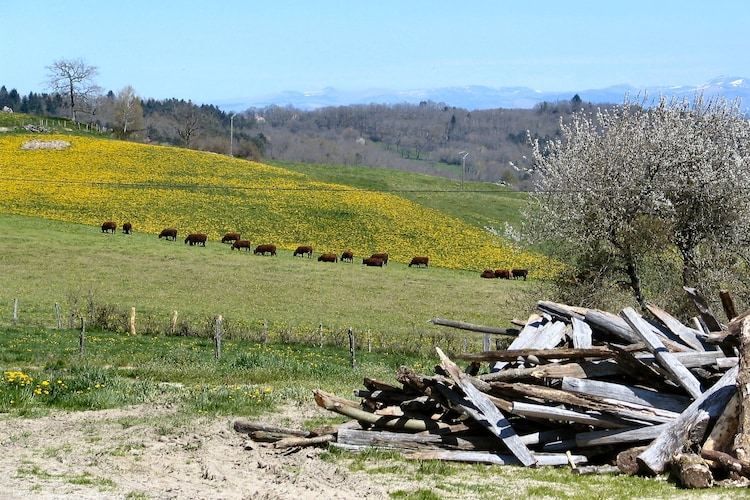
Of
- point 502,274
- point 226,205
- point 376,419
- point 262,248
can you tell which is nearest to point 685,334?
point 376,419

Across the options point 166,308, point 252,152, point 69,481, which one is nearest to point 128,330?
point 166,308

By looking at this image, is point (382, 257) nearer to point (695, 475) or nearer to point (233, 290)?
point (233, 290)

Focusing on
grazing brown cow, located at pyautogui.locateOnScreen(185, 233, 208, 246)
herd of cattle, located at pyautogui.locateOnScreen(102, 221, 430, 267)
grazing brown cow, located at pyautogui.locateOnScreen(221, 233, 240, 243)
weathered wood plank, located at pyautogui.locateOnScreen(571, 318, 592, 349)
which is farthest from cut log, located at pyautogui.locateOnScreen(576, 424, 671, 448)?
grazing brown cow, located at pyautogui.locateOnScreen(221, 233, 240, 243)

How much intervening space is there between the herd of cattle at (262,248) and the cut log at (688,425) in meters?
50.9

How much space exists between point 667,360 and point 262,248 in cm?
5225

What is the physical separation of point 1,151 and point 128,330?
68.2 meters

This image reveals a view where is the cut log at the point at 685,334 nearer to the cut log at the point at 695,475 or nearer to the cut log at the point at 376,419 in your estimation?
the cut log at the point at 695,475

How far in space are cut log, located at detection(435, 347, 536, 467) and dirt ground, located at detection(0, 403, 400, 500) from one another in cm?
191

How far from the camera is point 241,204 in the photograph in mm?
80312

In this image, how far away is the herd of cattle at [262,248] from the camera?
208 ft

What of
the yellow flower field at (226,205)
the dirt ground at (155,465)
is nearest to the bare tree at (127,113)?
the yellow flower field at (226,205)

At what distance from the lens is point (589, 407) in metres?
12.3

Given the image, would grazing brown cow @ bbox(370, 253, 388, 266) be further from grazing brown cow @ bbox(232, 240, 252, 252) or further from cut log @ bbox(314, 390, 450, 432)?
cut log @ bbox(314, 390, 450, 432)

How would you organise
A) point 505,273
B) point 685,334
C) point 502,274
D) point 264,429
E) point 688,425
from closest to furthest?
point 688,425 < point 264,429 < point 685,334 < point 502,274 < point 505,273
